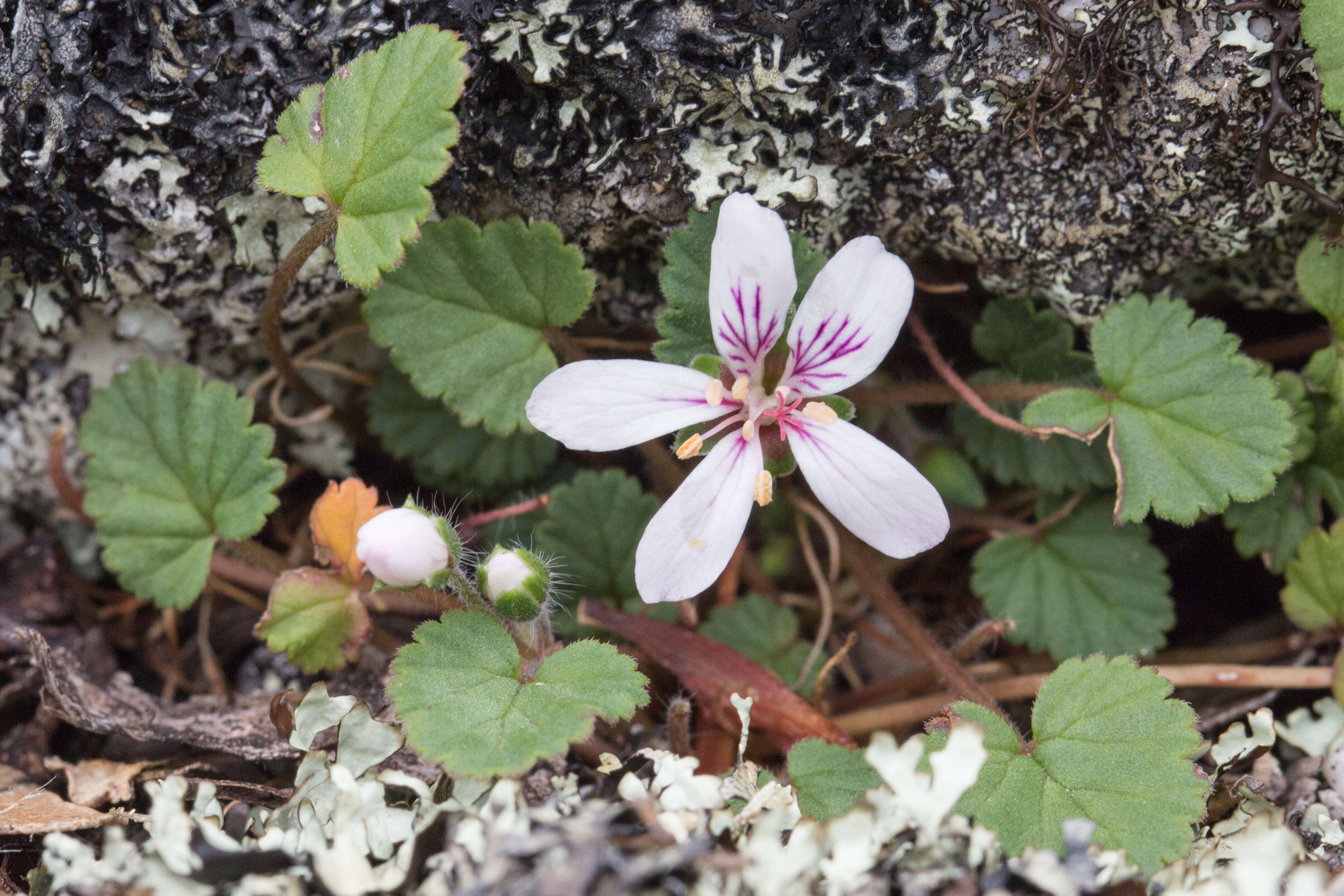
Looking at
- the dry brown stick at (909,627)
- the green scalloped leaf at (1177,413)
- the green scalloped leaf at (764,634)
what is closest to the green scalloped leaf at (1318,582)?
the green scalloped leaf at (1177,413)

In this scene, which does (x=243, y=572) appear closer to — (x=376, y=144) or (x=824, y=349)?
(x=376, y=144)

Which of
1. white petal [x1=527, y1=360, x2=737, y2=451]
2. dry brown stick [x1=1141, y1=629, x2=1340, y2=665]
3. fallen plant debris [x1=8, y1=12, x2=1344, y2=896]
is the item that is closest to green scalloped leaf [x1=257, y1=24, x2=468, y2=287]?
fallen plant debris [x1=8, y1=12, x2=1344, y2=896]

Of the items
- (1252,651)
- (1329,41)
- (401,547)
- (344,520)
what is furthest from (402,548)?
(1252,651)

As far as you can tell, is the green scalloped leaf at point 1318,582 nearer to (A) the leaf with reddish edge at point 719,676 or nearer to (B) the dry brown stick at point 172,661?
(A) the leaf with reddish edge at point 719,676

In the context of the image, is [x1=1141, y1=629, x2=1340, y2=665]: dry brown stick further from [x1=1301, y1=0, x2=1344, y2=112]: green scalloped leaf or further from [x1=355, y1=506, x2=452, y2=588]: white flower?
[x1=355, y1=506, x2=452, y2=588]: white flower

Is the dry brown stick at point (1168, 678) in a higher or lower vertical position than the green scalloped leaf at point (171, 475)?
lower

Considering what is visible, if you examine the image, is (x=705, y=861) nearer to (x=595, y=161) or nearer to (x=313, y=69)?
(x=595, y=161)
